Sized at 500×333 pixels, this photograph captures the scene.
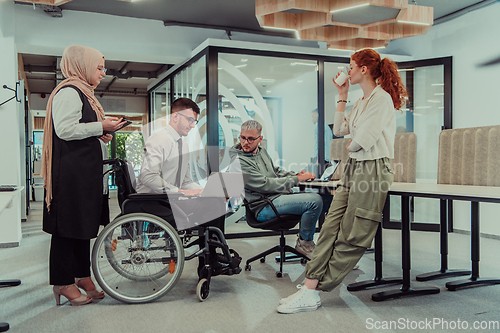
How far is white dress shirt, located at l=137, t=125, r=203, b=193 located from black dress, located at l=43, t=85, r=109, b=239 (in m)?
0.37

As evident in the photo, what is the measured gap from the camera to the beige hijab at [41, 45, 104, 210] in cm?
230

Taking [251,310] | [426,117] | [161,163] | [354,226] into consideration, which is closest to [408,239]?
[354,226]

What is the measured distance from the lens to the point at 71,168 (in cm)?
229

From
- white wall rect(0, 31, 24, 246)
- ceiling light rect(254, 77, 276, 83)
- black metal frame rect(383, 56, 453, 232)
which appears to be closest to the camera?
white wall rect(0, 31, 24, 246)

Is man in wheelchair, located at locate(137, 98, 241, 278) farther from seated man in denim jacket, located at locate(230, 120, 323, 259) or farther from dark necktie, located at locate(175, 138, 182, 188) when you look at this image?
seated man in denim jacket, located at locate(230, 120, 323, 259)

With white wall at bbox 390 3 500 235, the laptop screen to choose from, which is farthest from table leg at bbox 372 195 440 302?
white wall at bbox 390 3 500 235

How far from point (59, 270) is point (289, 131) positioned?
352 centimetres

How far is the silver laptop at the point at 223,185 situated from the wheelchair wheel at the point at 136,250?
34 centimetres

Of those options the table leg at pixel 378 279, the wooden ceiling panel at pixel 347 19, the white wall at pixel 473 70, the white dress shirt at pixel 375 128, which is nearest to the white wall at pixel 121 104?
the white wall at pixel 473 70

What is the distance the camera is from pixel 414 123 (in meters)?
5.45

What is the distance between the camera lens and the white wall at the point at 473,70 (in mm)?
4688

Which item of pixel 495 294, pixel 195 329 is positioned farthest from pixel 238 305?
pixel 495 294

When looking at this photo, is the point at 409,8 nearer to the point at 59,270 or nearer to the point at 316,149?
the point at 316,149

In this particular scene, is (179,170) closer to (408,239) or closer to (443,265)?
(408,239)
